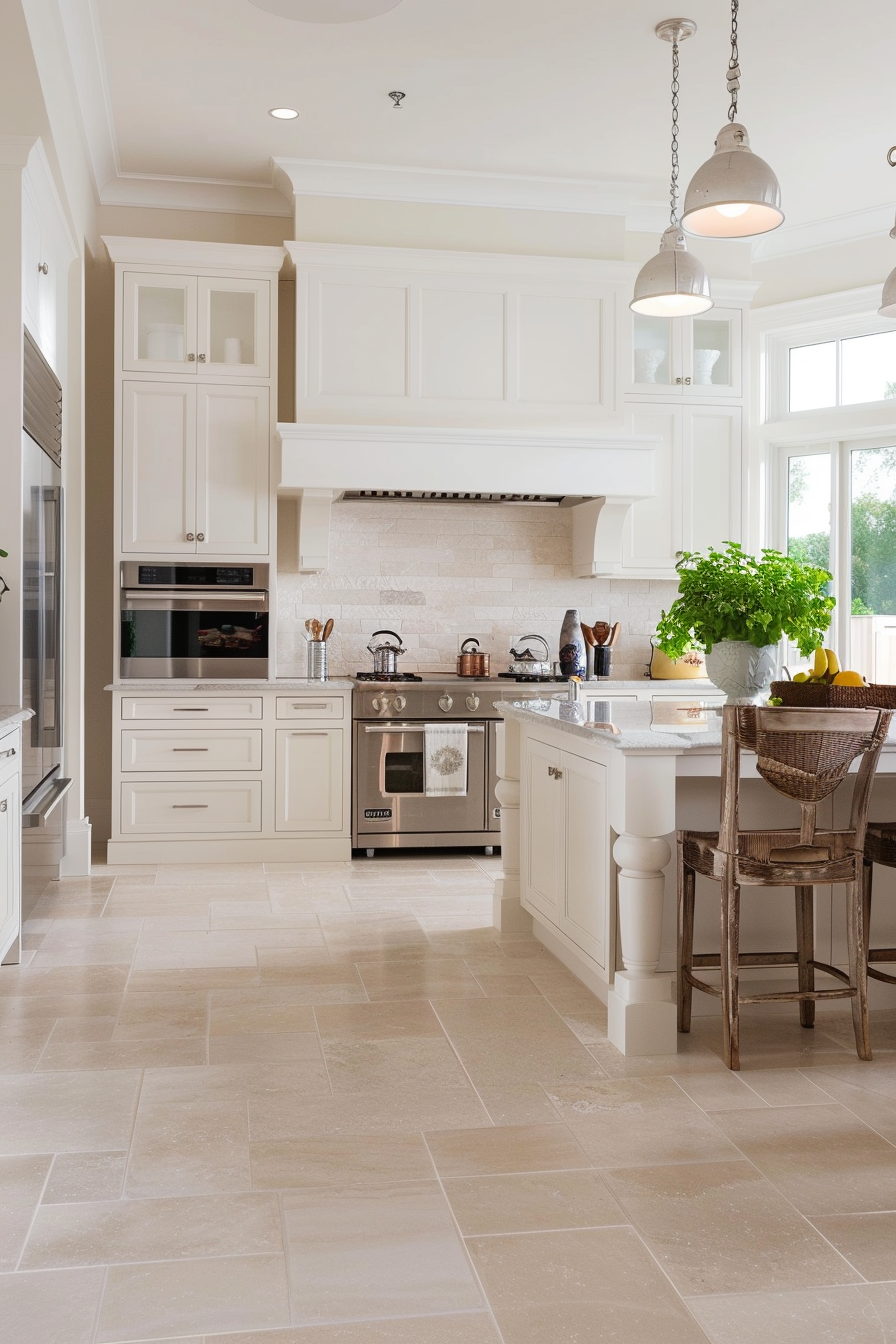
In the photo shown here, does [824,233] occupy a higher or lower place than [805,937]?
higher

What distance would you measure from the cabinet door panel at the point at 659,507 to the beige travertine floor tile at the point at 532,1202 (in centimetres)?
416

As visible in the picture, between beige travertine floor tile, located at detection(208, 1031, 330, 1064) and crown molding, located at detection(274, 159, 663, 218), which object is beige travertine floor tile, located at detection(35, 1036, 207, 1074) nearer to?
beige travertine floor tile, located at detection(208, 1031, 330, 1064)

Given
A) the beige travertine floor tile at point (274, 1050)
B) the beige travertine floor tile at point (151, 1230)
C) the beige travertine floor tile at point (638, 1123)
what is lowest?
the beige travertine floor tile at point (638, 1123)

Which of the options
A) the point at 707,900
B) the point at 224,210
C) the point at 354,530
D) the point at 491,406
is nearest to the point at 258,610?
the point at 354,530

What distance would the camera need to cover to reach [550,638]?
6238 mm

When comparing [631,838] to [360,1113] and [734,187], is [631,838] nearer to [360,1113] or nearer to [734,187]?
[360,1113]

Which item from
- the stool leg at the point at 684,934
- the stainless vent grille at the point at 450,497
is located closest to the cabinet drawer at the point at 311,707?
the stainless vent grille at the point at 450,497

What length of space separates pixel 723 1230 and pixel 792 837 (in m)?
1.13

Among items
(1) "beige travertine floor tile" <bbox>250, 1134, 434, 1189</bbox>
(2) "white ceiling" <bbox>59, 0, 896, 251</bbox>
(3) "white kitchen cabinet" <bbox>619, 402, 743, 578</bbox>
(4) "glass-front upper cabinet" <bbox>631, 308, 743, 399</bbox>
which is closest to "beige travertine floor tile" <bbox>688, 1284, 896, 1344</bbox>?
(1) "beige travertine floor tile" <bbox>250, 1134, 434, 1189</bbox>

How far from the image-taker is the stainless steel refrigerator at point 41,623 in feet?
12.7

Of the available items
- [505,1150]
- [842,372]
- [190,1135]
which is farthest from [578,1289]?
[842,372]

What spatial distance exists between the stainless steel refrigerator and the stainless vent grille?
159 centimetres

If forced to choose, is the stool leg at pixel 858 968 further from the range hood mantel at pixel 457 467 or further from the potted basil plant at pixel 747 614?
the range hood mantel at pixel 457 467

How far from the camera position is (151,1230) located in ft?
6.76
